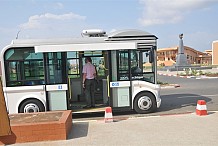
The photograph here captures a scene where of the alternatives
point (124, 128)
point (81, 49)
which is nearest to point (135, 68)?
point (81, 49)

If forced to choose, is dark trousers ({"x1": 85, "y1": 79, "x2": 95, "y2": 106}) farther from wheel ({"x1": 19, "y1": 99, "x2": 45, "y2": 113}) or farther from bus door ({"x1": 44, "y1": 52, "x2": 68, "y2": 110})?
wheel ({"x1": 19, "y1": 99, "x2": 45, "y2": 113})

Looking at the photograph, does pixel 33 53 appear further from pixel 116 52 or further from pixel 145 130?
pixel 145 130

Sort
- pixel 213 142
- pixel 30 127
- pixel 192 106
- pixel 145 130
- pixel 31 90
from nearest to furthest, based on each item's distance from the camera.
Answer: pixel 213 142 < pixel 30 127 < pixel 145 130 < pixel 31 90 < pixel 192 106

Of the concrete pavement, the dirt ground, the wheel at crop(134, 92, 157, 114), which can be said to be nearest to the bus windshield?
the wheel at crop(134, 92, 157, 114)

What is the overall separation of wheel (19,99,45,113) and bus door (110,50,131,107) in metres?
2.31

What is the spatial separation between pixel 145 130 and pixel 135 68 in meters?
2.53

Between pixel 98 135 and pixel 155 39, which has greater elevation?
pixel 155 39

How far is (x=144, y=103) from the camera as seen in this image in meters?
7.45

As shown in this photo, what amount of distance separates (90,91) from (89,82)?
1.05ft

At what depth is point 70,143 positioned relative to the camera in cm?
483

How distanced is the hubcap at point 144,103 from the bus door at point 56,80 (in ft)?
7.98

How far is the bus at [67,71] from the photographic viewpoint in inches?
275

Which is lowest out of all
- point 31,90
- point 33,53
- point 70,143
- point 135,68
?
point 70,143

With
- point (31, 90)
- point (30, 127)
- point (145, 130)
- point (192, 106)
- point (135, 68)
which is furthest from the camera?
point (192, 106)
